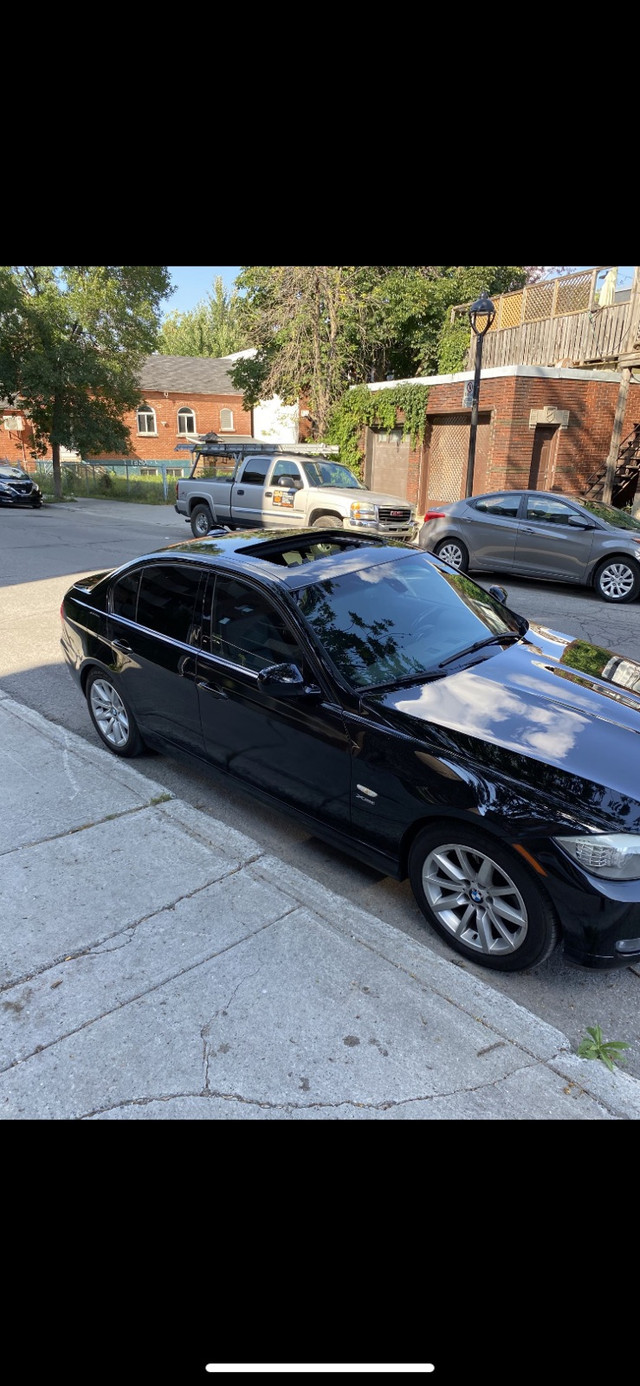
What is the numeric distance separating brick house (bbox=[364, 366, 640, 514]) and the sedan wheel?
628 cm

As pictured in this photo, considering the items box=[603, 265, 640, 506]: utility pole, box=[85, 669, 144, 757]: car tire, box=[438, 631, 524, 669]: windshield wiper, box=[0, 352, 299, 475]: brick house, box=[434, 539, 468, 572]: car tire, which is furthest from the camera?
box=[0, 352, 299, 475]: brick house

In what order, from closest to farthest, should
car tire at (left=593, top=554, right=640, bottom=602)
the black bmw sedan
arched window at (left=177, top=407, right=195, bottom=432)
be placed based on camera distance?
1. the black bmw sedan
2. car tire at (left=593, top=554, right=640, bottom=602)
3. arched window at (left=177, top=407, right=195, bottom=432)

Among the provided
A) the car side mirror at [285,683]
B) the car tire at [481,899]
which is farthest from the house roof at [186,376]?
the car tire at [481,899]

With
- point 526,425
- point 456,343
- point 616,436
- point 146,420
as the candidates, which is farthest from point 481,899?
point 146,420

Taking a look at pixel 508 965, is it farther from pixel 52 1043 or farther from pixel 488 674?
pixel 52 1043

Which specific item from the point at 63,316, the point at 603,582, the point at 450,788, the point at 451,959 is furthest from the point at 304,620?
the point at 63,316

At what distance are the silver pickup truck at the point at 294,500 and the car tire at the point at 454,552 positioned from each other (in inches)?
43.9

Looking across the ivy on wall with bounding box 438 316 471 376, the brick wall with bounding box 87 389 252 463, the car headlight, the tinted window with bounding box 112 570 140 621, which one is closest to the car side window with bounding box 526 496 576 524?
the tinted window with bounding box 112 570 140 621

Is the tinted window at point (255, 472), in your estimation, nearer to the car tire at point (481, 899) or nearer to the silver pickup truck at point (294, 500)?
the silver pickup truck at point (294, 500)

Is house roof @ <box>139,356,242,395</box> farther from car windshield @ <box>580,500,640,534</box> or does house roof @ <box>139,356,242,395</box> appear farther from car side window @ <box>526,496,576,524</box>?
car windshield @ <box>580,500,640,534</box>

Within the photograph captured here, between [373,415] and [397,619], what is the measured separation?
1801cm

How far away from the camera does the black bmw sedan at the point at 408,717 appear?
2.60 metres

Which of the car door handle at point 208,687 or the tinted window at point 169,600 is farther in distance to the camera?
the tinted window at point 169,600

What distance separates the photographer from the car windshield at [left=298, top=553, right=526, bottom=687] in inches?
134
